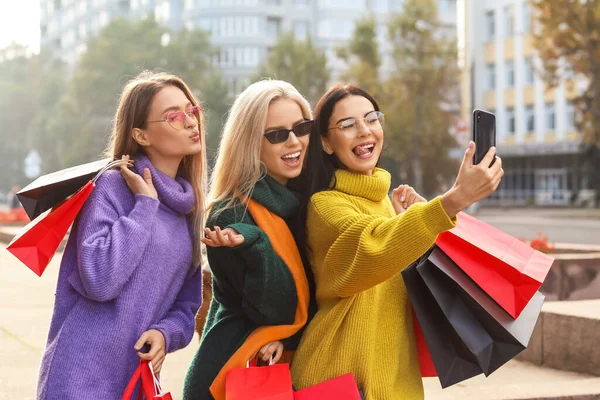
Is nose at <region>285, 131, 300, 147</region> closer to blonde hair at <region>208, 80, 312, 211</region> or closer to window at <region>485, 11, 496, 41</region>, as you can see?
blonde hair at <region>208, 80, 312, 211</region>

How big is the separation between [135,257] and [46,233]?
339 millimetres

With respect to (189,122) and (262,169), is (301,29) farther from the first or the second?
(262,169)

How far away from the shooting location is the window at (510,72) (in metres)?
59.9

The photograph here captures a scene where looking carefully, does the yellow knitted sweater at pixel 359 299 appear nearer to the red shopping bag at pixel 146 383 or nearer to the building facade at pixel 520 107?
the red shopping bag at pixel 146 383

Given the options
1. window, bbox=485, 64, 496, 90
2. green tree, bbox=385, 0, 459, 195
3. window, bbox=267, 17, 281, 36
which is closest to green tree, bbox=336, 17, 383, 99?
green tree, bbox=385, 0, 459, 195

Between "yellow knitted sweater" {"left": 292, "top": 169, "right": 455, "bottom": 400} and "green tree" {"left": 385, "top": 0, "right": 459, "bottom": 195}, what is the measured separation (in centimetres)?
4071

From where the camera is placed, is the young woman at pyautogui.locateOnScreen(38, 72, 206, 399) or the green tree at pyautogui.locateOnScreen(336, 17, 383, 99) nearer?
the young woman at pyautogui.locateOnScreen(38, 72, 206, 399)

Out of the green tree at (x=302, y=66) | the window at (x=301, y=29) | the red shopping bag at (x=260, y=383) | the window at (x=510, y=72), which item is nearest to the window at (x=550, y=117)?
the window at (x=510, y=72)

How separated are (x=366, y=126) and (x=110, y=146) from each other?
1.02 meters

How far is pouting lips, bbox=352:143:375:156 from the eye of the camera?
354cm

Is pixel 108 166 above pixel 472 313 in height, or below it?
above

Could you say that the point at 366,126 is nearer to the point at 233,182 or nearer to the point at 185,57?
the point at 233,182

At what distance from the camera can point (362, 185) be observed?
137 inches

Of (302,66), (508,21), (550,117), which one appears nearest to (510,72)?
(508,21)
